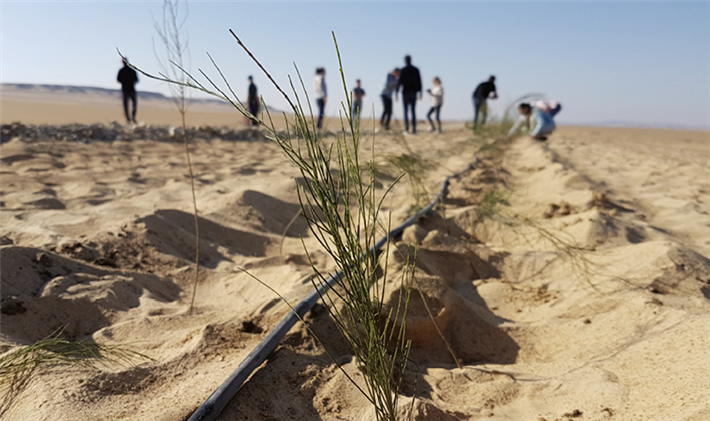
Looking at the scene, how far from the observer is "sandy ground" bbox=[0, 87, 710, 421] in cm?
156

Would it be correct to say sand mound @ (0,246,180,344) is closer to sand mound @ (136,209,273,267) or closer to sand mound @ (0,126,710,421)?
sand mound @ (0,126,710,421)

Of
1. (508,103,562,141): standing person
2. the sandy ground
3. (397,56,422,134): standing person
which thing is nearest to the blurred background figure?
(508,103,562,141): standing person

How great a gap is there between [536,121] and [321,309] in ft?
26.4

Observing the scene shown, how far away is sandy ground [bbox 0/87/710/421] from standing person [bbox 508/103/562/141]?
4.73m

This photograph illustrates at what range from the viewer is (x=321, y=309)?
2076mm

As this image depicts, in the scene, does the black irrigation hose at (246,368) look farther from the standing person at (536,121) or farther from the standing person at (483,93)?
the standing person at (483,93)

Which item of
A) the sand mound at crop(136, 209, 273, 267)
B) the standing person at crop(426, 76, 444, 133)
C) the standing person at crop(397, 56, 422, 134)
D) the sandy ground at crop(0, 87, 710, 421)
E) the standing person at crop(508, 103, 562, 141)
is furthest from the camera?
the standing person at crop(426, 76, 444, 133)

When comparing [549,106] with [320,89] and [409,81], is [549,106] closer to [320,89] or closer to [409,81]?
[409,81]

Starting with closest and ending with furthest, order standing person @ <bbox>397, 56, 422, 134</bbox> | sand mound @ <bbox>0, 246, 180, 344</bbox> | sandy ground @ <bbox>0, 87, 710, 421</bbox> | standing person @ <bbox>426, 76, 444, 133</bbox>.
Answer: sandy ground @ <bbox>0, 87, 710, 421</bbox> → sand mound @ <bbox>0, 246, 180, 344</bbox> → standing person @ <bbox>397, 56, 422, 134</bbox> → standing person @ <bbox>426, 76, 444, 133</bbox>

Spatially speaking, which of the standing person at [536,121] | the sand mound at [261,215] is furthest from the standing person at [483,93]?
the sand mound at [261,215]

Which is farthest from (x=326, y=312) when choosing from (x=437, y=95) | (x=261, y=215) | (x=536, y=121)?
(x=437, y=95)

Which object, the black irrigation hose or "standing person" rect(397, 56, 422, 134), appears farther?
"standing person" rect(397, 56, 422, 134)

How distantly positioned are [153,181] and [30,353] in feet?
10.3

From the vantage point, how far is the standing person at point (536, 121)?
897 centimetres
